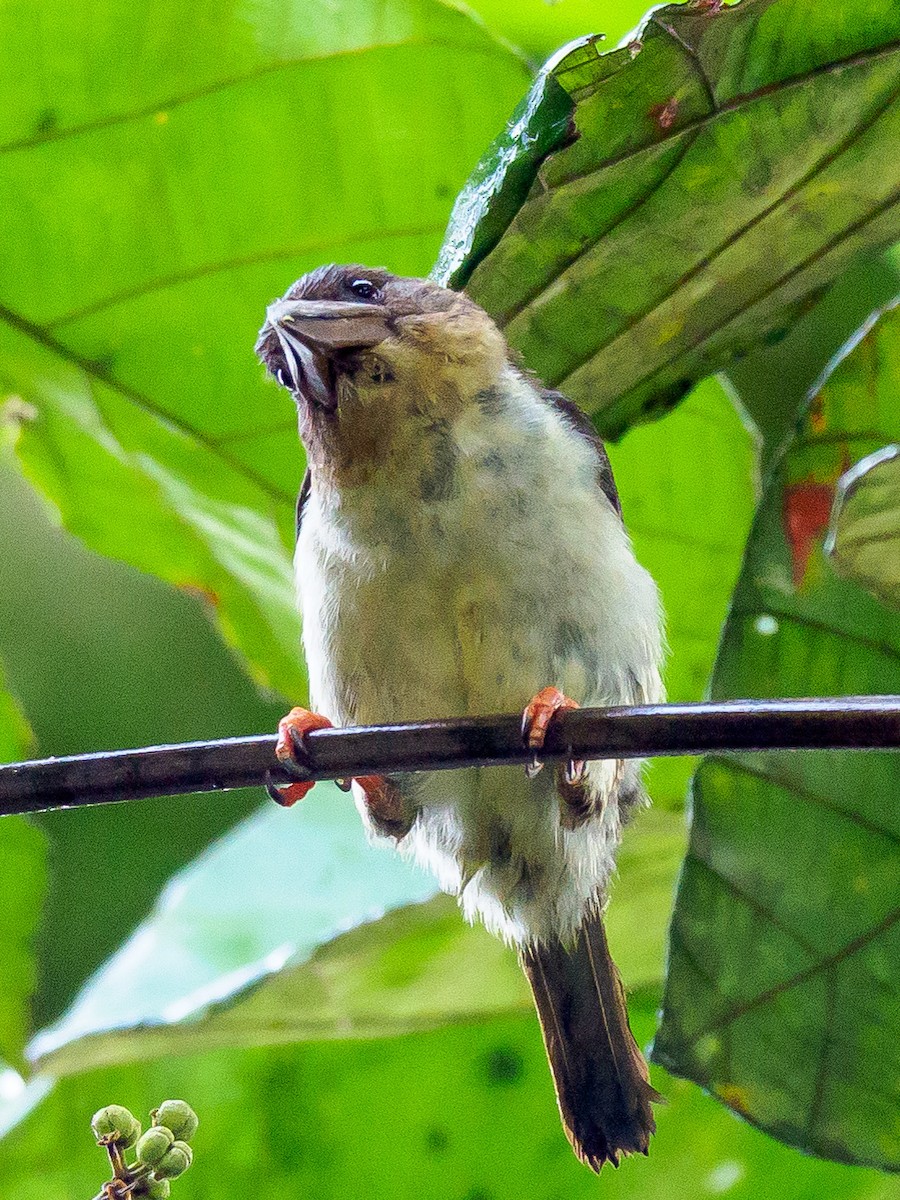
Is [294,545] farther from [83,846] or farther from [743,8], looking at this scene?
[83,846]

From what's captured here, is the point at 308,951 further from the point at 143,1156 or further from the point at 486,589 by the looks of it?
the point at 143,1156

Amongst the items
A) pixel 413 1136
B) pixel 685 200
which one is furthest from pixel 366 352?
pixel 413 1136

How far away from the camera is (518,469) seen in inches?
59.4

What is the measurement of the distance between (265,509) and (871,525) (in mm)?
906

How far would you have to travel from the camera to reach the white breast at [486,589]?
4.87 ft

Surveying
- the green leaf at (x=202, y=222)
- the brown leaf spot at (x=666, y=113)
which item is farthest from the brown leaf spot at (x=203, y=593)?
the brown leaf spot at (x=666, y=113)

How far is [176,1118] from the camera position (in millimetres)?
1009

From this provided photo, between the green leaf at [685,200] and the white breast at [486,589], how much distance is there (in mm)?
117

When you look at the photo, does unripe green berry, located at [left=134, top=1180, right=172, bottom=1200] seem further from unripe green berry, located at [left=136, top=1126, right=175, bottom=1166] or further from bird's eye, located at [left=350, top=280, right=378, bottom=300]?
bird's eye, located at [left=350, top=280, right=378, bottom=300]

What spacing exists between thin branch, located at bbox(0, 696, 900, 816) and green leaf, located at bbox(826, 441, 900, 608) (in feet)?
1.06

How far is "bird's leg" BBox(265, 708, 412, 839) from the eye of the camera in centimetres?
96

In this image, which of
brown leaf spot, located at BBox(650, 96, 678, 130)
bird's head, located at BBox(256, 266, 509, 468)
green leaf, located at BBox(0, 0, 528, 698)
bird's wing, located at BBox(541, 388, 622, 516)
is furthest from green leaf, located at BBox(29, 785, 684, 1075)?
brown leaf spot, located at BBox(650, 96, 678, 130)

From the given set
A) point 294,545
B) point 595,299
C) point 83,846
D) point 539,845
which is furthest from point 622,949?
point 83,846

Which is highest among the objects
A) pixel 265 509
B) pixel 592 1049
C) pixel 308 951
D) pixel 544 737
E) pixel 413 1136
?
pixel 544 737
